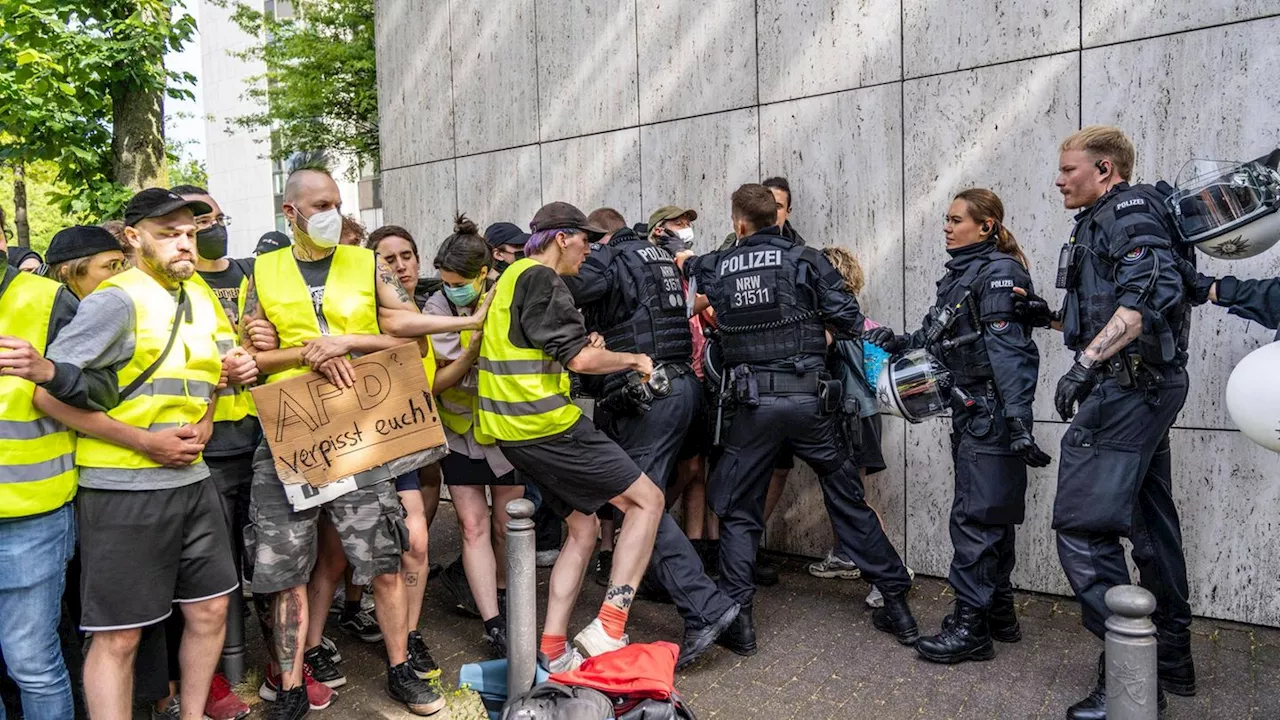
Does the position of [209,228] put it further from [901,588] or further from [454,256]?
[901,588]

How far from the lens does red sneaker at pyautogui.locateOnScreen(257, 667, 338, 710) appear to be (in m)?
4.27

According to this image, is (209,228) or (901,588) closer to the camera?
(209,228)

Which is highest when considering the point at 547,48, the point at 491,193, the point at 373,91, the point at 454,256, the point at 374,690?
the point at 373,91

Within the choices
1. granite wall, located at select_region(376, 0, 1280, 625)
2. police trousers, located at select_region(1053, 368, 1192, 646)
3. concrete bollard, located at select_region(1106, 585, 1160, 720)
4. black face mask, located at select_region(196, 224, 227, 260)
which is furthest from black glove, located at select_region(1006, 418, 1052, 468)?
black face mask, located at select_region(196, 224, 227, 260)

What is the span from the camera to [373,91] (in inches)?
655

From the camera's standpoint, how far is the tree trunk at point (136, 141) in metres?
10.9

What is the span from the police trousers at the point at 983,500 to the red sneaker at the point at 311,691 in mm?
2893

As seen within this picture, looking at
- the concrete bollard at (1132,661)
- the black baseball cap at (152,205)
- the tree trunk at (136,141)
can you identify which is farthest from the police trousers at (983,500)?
the tree trunk at (136,141)

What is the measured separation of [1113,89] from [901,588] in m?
2.77

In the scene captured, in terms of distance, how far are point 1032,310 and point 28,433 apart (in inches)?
157

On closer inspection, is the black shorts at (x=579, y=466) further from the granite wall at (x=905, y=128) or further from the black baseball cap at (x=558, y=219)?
the granite wall at (x=905, y=128)

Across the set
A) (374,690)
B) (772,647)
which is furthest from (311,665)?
(772,647)

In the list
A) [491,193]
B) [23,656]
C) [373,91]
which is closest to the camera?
[23,656]

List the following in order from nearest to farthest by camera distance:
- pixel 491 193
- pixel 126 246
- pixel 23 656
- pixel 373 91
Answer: pixel 23 656
pixel 126 246
pixel 491 193
pixel 373 91
